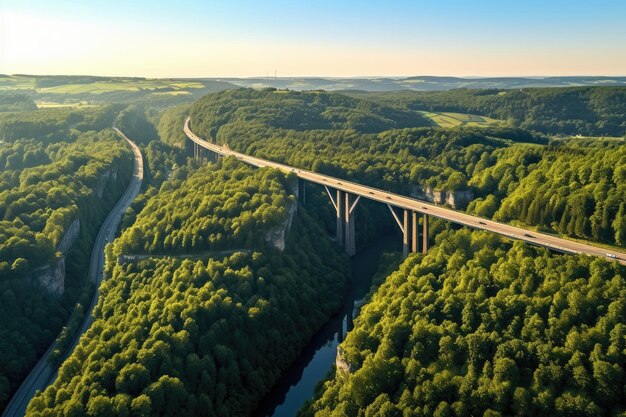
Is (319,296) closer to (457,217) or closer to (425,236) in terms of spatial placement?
(425,236)

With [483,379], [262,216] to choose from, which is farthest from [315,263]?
[483,379]

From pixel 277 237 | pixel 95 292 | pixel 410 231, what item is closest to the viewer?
pixel 95 292

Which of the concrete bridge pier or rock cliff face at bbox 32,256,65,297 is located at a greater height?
the concrete bridge pier

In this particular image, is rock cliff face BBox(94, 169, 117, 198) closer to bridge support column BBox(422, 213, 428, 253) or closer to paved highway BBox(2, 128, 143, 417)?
paved highway BBox(2, 128, 143, 417)

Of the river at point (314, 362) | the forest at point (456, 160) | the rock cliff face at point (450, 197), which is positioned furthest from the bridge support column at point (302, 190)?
the rock cliff face at point (450, 197)

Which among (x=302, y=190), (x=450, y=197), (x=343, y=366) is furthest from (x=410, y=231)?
(x=343, y=366)

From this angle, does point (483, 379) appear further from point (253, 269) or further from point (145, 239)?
point (145, 239)

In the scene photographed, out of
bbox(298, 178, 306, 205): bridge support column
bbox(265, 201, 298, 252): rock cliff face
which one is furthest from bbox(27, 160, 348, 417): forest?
bbox(298, 178, 306, 205): bridge support column
